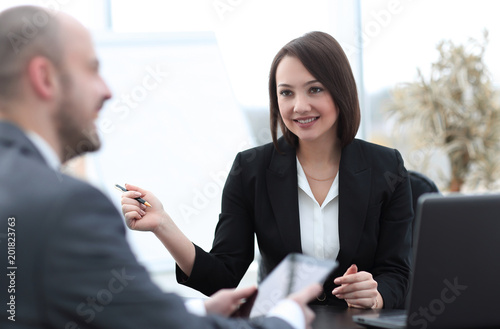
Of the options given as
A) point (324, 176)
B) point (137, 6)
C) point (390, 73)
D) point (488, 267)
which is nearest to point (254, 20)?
point (137, 6)

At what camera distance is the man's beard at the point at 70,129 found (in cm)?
94

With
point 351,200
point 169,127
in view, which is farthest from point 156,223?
point 169,127

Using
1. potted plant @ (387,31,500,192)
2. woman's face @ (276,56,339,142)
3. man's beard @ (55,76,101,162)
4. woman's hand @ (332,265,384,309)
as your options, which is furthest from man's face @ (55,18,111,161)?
potted plant @ (387,31,500,192)

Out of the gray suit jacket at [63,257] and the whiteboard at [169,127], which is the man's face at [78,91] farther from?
the whiteboard at [169,127]

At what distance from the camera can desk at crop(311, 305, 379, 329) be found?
134 centimetres

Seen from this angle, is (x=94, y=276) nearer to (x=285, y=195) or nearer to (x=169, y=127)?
(x=285, y=195)

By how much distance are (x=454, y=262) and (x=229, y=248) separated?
0.99 metres

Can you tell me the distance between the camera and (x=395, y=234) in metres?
1.99

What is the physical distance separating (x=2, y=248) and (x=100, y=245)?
0.17 m

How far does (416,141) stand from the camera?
3.97 meters

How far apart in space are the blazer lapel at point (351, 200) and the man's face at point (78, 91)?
1.17 metres

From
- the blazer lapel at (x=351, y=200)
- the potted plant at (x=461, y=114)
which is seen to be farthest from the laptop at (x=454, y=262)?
the potted plant at (x=461, y=114)

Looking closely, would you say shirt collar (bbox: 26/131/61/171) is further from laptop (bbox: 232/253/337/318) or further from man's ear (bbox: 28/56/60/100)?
laptop (bbox: 232/253/337/318)

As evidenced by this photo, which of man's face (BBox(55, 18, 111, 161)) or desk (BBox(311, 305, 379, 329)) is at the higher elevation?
man's face (BBox(55, 18, 111, 161))
